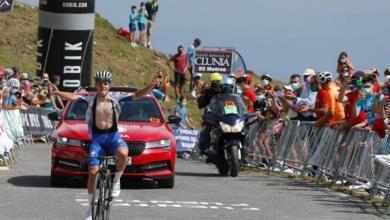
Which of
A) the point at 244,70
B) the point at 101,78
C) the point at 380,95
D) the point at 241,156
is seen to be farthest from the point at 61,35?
the point at 101,78

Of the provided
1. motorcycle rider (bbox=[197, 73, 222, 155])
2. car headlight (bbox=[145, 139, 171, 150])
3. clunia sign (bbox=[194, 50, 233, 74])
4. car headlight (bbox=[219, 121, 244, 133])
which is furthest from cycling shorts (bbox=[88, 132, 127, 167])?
clunia sign (bbox=[194, 50, 233, 74])

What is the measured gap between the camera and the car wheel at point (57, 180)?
20594mm

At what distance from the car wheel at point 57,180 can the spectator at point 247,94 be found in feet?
24.8

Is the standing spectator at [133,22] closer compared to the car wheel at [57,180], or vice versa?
the car wheel at [57,180]

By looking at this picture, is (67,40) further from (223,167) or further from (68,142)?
(68,142)

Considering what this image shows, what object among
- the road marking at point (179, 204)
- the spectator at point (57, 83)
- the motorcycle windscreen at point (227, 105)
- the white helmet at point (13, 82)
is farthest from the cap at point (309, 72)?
the spectator at point (57, 83)

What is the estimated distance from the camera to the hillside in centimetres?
4800

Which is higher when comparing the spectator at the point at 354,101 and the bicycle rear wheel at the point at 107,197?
the spectator at the point at 354,101

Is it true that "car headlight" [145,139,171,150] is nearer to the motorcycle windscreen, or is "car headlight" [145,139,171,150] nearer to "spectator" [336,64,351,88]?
"spectator" [336,64,351,88]

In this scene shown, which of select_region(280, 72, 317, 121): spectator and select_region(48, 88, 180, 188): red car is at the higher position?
select_region(280, 72, 317, 121): spectator

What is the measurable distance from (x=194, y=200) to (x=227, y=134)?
508 cm

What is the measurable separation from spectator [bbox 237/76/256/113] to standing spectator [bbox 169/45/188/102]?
1568cm

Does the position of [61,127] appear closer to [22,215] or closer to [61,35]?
[22,215]

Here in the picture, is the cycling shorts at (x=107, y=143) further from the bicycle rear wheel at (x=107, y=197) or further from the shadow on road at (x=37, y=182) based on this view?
the shadow on road at (x=37, y=182)
